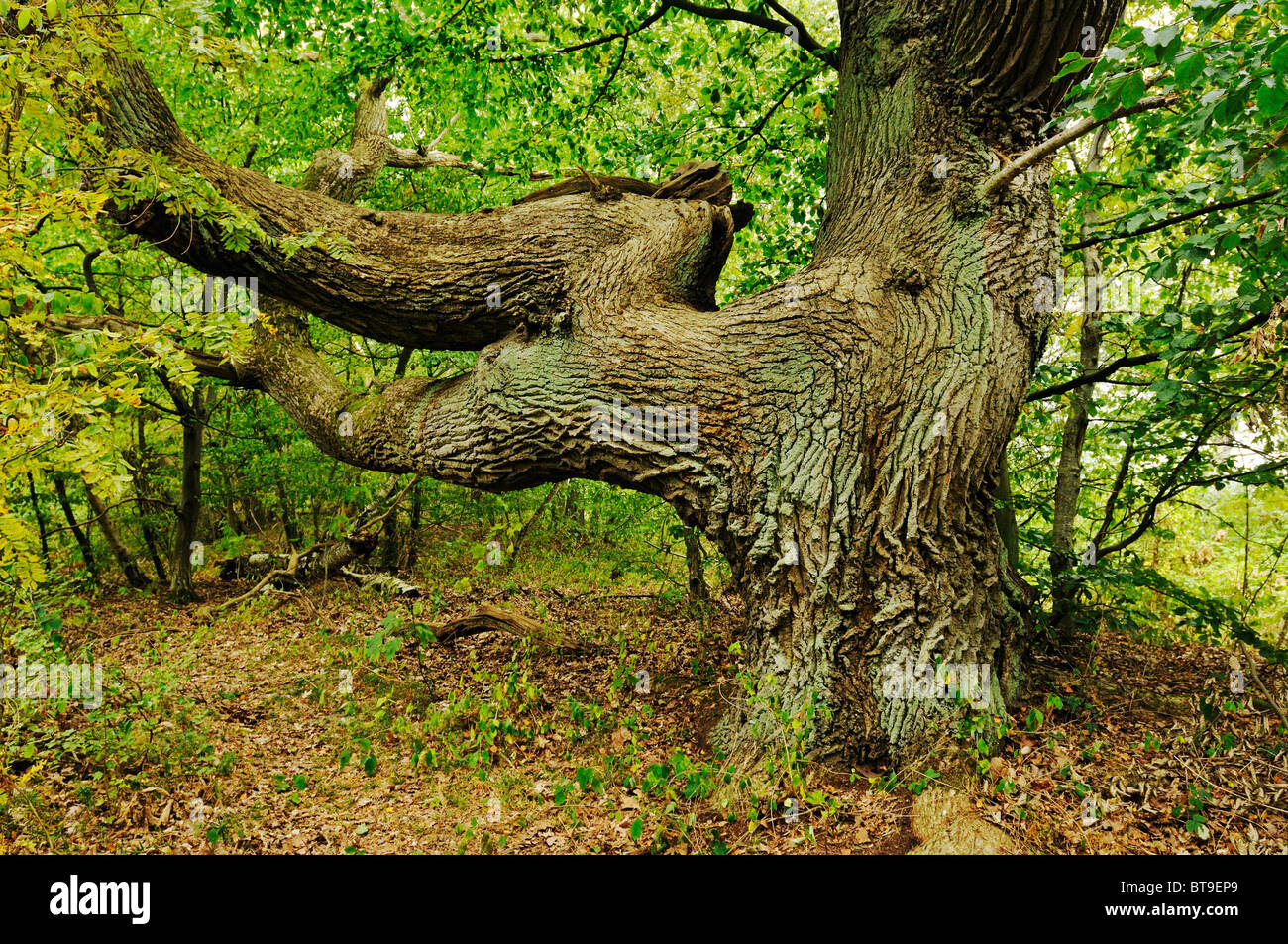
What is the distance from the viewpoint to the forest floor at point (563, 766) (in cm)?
320

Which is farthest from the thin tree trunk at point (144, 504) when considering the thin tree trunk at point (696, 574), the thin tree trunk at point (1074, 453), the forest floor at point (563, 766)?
the thin tree trunk at point (1074, 453)

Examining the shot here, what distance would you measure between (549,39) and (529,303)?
3.85m
